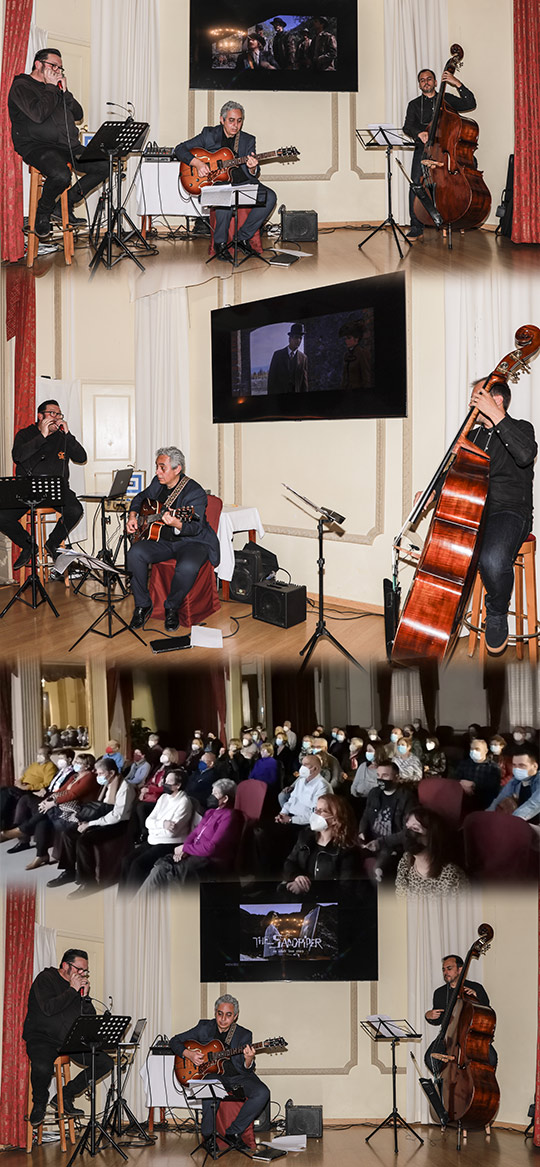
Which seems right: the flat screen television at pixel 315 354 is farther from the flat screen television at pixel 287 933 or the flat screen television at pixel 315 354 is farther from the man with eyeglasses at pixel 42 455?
the flat screen television at pixel 287 933

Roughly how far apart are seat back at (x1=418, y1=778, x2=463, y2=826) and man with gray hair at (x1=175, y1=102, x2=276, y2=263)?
3.65 metres

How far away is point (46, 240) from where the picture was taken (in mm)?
Result: 8039

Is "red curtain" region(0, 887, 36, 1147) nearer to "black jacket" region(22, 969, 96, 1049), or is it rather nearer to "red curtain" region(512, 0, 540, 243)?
"black jacket" region(22, 969, 96, 1049)

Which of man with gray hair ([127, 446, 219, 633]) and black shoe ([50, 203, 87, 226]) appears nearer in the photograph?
man with gray hair ([127, 446, 219, 633])

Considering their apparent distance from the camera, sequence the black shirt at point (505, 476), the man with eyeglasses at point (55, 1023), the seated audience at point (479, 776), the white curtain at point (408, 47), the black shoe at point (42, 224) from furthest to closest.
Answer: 1. the black shoe at point (42, 224)
2. the white curtain at point (408, 47)
3. the man with eyeglasses at point (55, 1023)
4. the seated audience at point (479, 776)
5. the black shirt at point (505, 476)

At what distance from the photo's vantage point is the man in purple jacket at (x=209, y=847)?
6957 mm

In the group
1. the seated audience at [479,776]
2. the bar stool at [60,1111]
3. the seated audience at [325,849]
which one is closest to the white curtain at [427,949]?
the seated audience at [325,849]

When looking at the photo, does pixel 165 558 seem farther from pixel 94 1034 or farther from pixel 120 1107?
pixel 120 1107

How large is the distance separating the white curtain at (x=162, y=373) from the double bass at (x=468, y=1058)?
13.2ft

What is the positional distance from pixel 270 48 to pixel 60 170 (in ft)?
5.55

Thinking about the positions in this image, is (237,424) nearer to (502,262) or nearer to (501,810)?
(502,262)

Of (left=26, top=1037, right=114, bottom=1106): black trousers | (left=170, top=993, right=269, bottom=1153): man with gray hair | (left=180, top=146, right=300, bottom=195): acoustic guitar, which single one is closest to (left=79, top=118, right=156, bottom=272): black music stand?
(left=180, top=146, right=300, bottom=195): acoustic guitar

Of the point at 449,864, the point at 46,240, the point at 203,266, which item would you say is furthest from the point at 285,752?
the point at 46,240

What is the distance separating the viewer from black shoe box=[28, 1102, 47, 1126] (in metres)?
7.09
